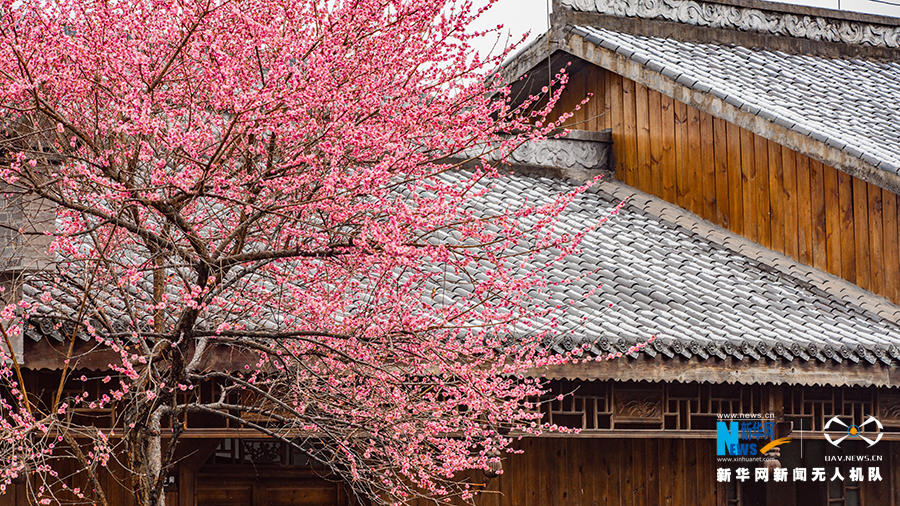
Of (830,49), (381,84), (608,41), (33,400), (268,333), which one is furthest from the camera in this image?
(830,49)

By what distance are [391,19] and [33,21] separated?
77.6 inches

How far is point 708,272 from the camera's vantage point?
1010 centimetres

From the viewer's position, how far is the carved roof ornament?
1281cm

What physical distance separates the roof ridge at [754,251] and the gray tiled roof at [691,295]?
0.01 metres

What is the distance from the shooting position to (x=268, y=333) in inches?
208

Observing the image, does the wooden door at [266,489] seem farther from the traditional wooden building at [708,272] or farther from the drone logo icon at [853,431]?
the drone logo icon at [853,431]

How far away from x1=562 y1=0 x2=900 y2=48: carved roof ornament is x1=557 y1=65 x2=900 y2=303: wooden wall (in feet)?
2.75

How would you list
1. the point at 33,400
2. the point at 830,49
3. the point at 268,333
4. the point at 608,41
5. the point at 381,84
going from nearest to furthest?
the point at 268,333 → the point at 381,84 → the point at 33,400 → the point at 608,41 → the point at 830,49

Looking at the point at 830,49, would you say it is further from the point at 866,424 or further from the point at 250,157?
the point at 250,157

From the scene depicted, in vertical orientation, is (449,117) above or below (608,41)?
below

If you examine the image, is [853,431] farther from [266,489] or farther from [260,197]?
[260,197]

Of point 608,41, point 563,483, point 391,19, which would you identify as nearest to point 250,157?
point 391,19

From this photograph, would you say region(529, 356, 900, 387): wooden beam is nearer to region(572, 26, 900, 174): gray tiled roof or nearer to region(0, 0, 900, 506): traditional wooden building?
region(0, 0, 900, 506): traditional wooden building

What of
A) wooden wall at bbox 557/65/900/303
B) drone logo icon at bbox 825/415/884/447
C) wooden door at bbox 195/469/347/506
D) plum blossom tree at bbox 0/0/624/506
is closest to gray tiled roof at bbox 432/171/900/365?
wooden wall at bbox 557/65/900/303
